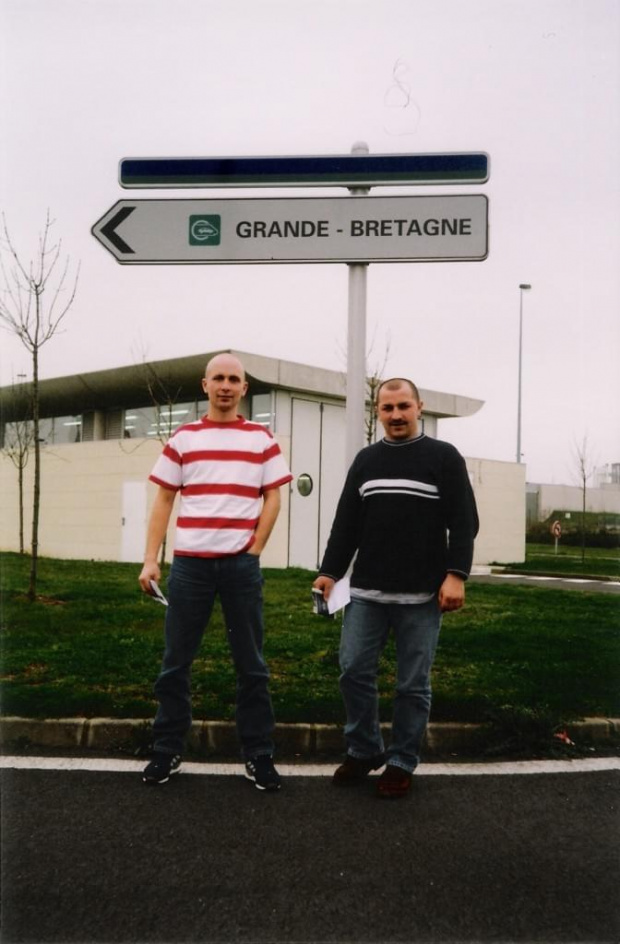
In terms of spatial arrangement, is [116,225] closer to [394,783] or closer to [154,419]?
[394,783]

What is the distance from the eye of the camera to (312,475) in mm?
19891

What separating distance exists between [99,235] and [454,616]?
588cm

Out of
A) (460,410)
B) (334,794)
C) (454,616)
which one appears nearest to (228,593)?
(334,794)

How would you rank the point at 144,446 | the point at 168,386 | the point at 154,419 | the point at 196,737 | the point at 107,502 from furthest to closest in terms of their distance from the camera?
the point at 154,419, the point at 107,502, the point at 168,386, the point at 144,446, the point at 196,737

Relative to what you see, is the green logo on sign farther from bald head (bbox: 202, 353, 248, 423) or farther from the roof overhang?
the roof overhang

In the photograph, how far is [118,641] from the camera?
6.48 meters

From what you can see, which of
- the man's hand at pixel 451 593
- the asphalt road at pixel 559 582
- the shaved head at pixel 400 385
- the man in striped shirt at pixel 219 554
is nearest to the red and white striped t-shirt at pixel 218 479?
the man in striped shirt at pixel 219 554

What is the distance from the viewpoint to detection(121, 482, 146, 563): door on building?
771 inches

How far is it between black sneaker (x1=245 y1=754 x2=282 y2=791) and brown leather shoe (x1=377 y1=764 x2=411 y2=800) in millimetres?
447

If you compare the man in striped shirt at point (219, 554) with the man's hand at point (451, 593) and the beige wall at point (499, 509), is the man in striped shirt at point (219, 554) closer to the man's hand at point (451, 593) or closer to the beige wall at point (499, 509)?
the man's hand at point (451, 593)

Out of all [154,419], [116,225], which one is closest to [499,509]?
[154,419]

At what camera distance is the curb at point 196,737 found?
4.02 metres

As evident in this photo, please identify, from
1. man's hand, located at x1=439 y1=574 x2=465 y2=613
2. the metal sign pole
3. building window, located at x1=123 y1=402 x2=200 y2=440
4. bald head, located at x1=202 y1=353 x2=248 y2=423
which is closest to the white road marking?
man's hand, located at x1=439 y1=574 x2=465 y2=613

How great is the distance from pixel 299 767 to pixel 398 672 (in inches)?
27.6
